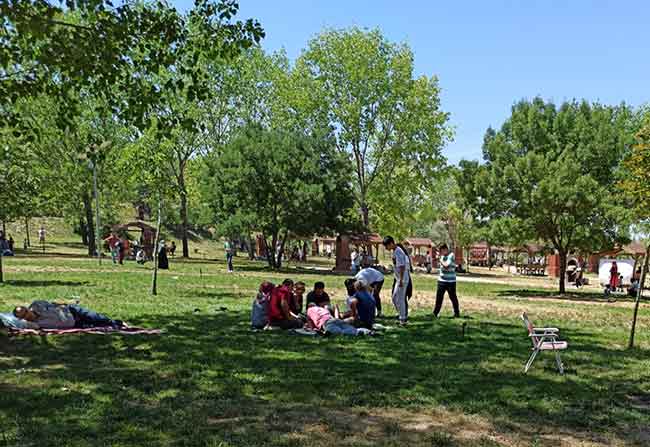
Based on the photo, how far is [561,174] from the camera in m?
24.2

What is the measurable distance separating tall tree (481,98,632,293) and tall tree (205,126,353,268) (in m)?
13.5

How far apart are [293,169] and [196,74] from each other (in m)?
28.4

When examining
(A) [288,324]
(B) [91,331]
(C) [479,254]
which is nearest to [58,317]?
(B) [91,331]

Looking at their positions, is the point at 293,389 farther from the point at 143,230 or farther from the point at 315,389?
the point at 143,230

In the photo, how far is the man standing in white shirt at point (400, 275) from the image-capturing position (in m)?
12.7

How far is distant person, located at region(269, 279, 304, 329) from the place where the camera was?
458 inches

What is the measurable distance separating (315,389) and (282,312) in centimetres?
473

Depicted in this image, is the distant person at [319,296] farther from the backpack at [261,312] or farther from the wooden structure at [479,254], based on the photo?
the wooden structure at [479,254]

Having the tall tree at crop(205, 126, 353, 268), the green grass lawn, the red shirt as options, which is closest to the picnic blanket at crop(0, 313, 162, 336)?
the green grass lawn

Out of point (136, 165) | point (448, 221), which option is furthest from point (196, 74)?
point (448, 221)

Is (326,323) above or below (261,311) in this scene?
below

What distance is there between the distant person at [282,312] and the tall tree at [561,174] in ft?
51.1

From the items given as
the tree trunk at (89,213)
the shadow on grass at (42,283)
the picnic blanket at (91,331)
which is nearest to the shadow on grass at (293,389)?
the picnic blanket at (91,331)

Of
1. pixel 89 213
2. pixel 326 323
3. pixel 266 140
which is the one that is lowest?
pixel 326 323
